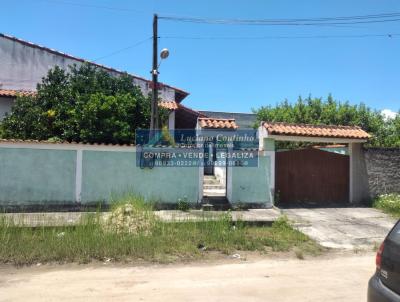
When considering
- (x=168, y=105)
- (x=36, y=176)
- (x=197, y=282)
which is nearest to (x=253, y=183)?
(x=168, y=105)

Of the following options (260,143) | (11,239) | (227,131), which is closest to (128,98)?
(227,131)

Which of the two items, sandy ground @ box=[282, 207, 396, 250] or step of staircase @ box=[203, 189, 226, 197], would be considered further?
step of staircase @ box=[203, 189, 226, 197]

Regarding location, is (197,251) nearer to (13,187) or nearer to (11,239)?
(11,239)

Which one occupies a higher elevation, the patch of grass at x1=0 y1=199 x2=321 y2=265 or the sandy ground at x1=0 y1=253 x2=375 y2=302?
the patch of grass at x1=0 y1=199 x2=321 y2=265

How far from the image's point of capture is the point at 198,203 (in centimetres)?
1277

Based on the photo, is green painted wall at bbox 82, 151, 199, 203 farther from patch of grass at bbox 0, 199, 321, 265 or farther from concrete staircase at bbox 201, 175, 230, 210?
patch of grass at bbox 0, 199, 321, 265

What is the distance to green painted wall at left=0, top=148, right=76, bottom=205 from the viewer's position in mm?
11500

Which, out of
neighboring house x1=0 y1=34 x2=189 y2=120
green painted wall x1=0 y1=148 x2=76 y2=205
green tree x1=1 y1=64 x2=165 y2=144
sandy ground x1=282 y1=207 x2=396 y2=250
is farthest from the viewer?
neighboring house x1=0 y1=34 x2=189 y2=120

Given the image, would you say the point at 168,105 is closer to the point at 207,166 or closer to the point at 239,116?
the point at 207,166

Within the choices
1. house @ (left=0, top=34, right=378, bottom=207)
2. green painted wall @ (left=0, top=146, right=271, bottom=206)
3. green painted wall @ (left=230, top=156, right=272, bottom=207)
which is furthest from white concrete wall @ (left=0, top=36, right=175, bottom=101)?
green painted wall @ (left=230, top=156, right=272, bottom=207)

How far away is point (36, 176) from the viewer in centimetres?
1171

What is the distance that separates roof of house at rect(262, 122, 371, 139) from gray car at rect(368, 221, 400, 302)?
31.3 ft

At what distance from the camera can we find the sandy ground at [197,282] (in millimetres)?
5277

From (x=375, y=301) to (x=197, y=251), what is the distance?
4598 mm
